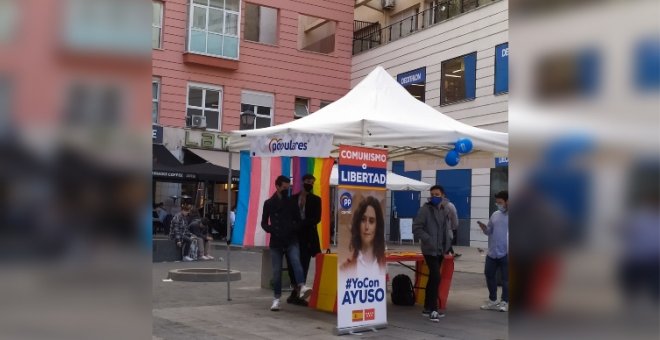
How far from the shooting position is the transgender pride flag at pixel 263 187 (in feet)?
33.6

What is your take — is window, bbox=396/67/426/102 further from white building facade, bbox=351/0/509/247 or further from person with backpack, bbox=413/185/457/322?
person with backpack, bbox=413/185/457/322

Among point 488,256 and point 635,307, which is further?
point 488,256

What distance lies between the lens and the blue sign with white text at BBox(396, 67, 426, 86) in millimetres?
26547

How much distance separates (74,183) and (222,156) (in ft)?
85.9

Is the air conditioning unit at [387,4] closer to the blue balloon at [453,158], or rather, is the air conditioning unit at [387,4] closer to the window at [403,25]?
the window at [403,25]

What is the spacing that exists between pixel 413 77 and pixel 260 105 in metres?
6.69

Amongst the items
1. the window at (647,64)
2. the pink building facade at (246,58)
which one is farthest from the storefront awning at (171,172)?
the window at (647,64)

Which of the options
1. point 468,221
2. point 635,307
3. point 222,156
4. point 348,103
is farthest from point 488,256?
point 222,156

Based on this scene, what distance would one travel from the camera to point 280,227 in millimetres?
9094

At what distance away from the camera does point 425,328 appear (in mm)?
8227

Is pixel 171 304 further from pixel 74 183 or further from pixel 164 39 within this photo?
pixel 164 39

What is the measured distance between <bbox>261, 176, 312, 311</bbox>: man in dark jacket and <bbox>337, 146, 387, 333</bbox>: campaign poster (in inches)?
63.2

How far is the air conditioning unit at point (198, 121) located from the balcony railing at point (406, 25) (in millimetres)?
8415

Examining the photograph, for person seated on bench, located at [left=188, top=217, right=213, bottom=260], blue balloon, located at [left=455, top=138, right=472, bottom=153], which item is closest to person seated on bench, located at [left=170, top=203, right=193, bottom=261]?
person seated on bench, located at [left=188, top=217, right=213, bottom=260]
